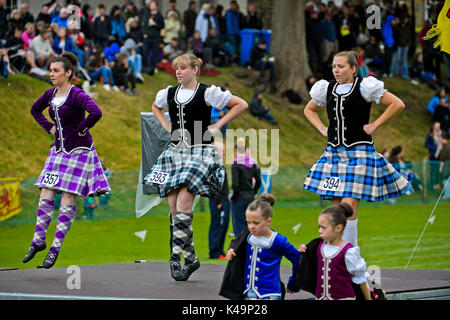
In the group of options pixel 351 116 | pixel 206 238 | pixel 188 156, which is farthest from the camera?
pixel 206 238

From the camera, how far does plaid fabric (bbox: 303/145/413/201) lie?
24.7ft

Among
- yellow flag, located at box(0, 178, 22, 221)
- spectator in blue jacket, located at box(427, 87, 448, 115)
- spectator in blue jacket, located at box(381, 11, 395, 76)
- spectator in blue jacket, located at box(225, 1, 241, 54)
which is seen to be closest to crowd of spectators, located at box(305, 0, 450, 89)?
spectator in blue jacket, located at box(381, 11, 395, 76)

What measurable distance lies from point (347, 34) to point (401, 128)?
355 cm

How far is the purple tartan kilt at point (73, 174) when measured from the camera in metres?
8.34

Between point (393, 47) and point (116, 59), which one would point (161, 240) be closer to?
point (116, 59)

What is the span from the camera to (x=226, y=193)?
13.3 metres

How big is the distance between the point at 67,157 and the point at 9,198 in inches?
285

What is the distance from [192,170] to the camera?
7.79m

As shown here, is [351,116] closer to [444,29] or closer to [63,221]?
[444,29]

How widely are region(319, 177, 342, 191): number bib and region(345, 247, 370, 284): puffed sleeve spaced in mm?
1396

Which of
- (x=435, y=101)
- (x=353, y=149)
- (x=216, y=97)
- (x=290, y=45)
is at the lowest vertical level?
(x=435, y=101)

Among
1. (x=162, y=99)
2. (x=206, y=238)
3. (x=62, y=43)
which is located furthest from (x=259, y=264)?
(x=62, y=43)

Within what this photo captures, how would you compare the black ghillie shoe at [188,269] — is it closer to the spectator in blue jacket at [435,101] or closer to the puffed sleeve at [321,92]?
the puffed sleeve at [321,92]

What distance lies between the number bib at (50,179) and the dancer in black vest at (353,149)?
8.03ft
